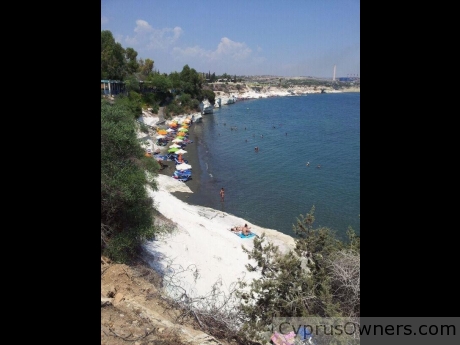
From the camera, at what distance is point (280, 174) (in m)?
32.3

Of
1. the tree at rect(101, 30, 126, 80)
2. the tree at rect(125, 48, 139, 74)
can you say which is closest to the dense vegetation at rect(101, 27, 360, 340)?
the tree at rect(101, 30, 126, 80)

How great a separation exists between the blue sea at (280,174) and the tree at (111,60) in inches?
561

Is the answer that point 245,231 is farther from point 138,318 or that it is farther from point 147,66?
point 147,66

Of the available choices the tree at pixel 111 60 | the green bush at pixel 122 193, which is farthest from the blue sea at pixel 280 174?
the tree at pixel 111 60

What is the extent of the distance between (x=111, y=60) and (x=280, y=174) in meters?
32.7

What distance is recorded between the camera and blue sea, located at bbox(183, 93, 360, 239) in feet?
76.4

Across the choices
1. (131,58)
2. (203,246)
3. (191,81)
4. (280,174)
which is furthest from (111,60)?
(203,246)

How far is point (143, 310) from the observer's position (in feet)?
21.9

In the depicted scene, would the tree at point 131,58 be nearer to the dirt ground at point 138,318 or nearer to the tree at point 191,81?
the tree at point 191,81
